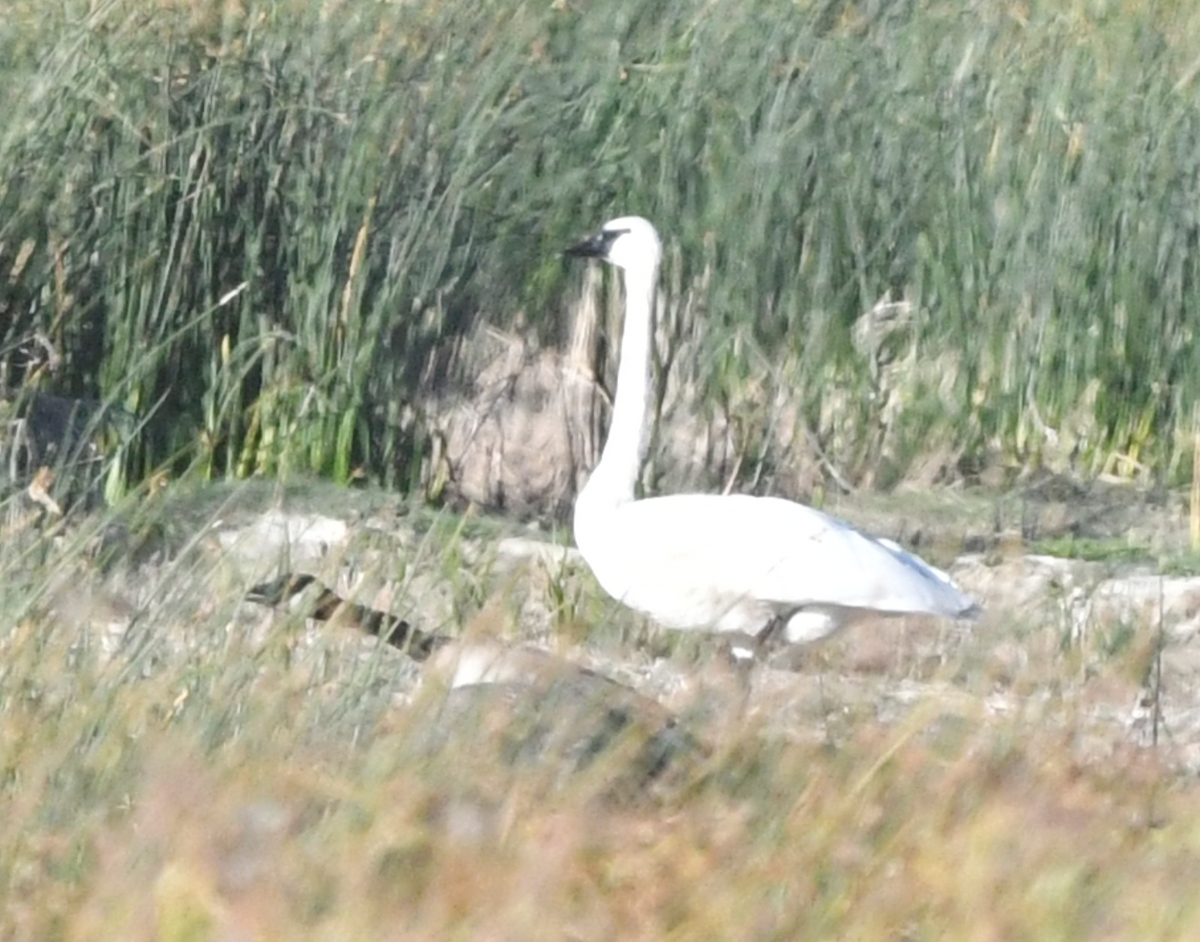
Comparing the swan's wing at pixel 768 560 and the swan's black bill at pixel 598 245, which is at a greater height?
the swan's black bill at pixel 598 245

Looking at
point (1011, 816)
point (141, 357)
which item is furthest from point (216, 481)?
point (1011, 816)

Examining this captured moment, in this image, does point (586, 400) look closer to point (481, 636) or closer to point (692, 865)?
point (481, 636)

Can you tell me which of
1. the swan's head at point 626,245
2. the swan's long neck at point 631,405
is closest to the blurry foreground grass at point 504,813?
the swan's long neck at point 631,405

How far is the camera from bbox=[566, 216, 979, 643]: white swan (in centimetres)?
545

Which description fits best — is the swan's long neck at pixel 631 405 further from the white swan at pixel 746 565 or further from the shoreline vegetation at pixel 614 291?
the shoreline vegetation at pixel 614 291

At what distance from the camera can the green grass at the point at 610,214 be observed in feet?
22.9

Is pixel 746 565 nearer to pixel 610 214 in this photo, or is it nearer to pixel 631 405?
pixel 631 405

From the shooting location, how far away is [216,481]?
6969mm

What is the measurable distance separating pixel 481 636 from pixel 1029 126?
161 inches

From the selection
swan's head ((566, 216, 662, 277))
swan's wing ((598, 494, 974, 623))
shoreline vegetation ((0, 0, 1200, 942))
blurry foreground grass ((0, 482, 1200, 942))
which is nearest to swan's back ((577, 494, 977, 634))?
swan's wing ((598, 494, 974, 623))

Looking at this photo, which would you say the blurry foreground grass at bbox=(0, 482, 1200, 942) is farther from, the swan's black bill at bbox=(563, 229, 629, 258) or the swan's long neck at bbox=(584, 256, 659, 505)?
the swan's black bill at bbox=(563, 229, 629, 258)

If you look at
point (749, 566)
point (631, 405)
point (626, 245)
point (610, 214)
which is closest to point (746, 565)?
point (749, 566)

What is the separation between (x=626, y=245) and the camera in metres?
6.50

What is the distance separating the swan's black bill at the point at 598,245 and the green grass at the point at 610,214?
644mm
